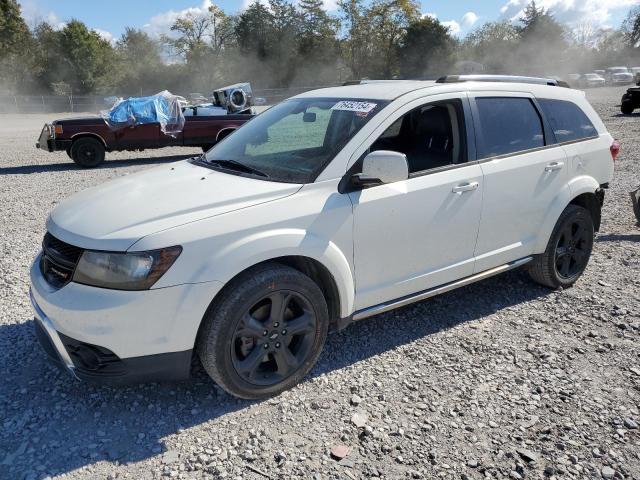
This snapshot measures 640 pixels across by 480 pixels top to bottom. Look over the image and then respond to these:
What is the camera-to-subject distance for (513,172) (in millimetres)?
3848

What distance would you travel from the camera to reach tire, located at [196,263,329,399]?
9.03ft

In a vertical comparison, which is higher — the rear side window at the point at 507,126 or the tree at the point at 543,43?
the tree at the point at 543,43

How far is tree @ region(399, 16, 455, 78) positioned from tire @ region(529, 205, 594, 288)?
54129 millimetres

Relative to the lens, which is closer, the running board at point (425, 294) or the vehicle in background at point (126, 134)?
the running board at point (425, 294)

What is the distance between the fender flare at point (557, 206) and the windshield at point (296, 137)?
1793 mm

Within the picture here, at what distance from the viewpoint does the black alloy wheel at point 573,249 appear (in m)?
4.45

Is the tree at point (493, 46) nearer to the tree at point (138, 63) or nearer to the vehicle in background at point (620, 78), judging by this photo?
the vehicle in background at point (620, 78)

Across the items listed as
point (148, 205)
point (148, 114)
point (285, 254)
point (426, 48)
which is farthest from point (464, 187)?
point (426, 48)

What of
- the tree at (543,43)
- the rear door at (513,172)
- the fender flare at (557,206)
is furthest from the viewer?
the tree at (543,43)

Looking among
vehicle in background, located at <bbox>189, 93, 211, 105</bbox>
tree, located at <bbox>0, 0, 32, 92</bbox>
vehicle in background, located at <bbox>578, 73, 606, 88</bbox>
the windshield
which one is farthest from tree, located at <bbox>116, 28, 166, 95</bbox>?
the windshield

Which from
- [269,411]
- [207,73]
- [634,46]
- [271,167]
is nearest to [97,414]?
[269,411]

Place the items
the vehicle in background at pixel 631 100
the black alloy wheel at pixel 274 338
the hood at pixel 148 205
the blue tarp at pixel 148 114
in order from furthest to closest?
the vehicle in background at pixel 631 100 < the blue tarp at pixel 148 114 < the black alloy wheel at pixel 274 338 < the hood at pixel 148 205

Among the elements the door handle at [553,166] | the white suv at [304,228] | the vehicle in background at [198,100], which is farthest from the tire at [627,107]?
the door handle at [553,166]

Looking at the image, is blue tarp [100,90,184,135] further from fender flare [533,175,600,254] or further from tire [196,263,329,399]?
tire [196,263,329,399]
